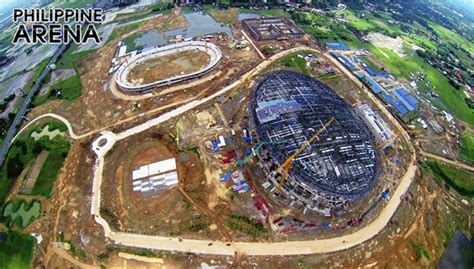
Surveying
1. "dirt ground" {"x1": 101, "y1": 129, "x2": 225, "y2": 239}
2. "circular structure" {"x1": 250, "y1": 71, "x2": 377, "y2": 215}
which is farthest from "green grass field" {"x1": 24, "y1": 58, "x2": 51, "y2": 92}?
"circular structure" {"x1": 250, "y1": 71, "x2": 377, "y2": 215}

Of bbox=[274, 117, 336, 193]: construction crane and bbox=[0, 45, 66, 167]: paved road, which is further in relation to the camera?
bbox=[0, 45, 66, 167]: paved road

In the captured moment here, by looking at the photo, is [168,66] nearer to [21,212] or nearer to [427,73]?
[21,212]

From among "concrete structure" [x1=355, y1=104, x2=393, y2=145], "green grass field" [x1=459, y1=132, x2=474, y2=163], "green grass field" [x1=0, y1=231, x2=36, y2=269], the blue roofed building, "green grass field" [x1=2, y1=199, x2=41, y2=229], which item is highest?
the blue roofed building

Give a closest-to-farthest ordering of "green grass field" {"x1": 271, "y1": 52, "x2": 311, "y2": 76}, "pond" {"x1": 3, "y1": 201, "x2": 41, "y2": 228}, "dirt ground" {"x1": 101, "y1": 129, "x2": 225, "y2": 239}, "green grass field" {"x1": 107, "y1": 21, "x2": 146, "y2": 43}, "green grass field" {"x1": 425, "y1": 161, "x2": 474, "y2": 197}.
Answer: "dirt ground" {"x1": 101, "y1": 129, "x2": 225, "y2": 239} < "pond" {"x1": 3, "y1": 201, "x2": 41, "y2": 228} < "green grass field" {"x1": 425, "y1": 161, "x2": 474, "y2": 197} < "green grass field" {"x1": 271, "y1": 52, "x2": 311, "y2": 76} < "green grass field" {"x1": 107, "y1": 21, "x2": 146, "y2": 43}

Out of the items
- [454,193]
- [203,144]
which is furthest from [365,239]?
[203,144]

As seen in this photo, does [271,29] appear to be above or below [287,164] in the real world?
above

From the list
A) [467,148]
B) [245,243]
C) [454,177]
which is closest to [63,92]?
[245,243]

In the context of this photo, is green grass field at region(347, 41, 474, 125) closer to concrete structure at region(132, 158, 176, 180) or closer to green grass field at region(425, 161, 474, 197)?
green grass field at region(425, 161, 474, 197)

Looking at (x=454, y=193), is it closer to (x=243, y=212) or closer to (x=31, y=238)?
(x=243, y=212)
